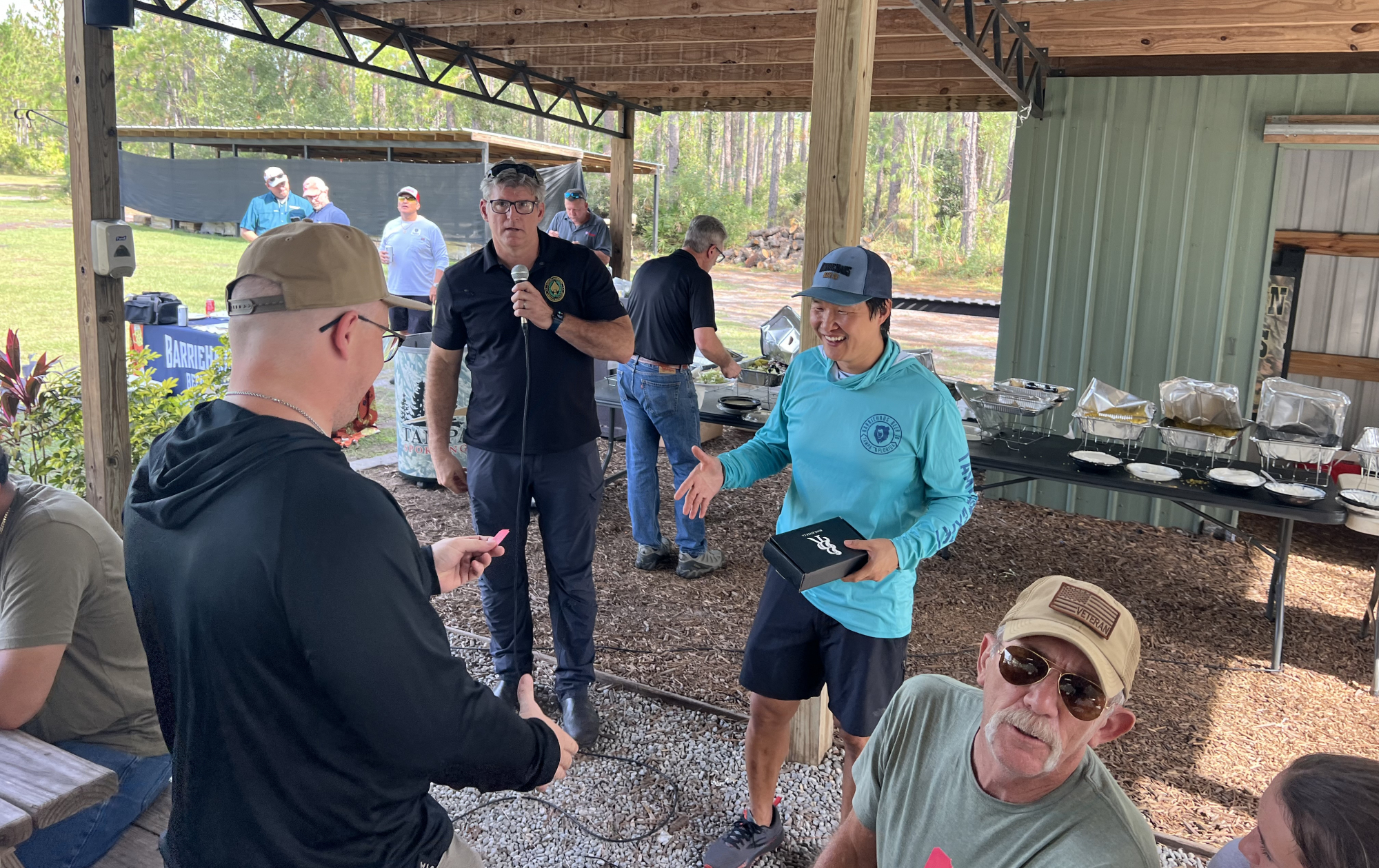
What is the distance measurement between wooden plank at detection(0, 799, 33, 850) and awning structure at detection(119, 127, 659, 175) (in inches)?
467

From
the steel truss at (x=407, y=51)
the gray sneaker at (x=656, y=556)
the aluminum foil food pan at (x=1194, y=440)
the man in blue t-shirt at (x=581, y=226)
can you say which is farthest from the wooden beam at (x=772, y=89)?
the gray sneaker at (x=656, y=556)

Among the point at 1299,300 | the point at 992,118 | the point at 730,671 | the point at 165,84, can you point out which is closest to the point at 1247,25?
the point at 1299,300

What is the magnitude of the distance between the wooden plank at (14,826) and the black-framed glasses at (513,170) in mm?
2272

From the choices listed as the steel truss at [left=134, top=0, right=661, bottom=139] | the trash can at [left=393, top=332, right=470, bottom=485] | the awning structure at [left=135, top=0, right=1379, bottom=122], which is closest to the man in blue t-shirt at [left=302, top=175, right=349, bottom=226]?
the steel truss at [left=134, top=0, right=661, bottom=139]

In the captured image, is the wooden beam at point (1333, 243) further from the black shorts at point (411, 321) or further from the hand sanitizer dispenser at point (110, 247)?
the hand sanitizer dispenser at point (110, 247)

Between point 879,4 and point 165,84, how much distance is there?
35.8 m

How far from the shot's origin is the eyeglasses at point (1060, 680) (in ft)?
4.90

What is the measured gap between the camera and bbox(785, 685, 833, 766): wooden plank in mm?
3336

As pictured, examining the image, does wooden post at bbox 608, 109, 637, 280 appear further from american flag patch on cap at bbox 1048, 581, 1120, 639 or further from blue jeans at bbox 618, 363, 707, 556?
american flag patch on cap at bbox 1048, 581, 1120, 639

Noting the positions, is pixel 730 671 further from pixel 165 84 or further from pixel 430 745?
pixel 165 84

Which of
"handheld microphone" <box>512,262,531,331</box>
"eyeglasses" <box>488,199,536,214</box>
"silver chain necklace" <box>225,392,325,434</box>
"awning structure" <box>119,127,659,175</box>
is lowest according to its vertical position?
"silver chain necklace" <box>225,392,325,434</box>

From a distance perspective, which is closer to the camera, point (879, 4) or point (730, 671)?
point (730, 671)

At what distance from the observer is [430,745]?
1370 millimetres

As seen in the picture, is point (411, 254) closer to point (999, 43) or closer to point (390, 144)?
point (999, 43)
